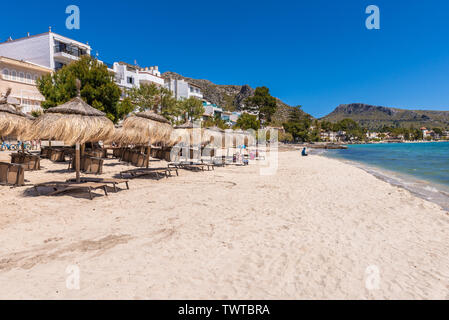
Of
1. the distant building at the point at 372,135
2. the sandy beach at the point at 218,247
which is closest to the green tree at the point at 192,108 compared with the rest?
the sandy beach at the point at 218,247

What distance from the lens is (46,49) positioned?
32.9m

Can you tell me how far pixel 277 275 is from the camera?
3.42 m

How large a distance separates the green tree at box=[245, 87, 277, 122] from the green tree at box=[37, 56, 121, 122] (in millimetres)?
45338

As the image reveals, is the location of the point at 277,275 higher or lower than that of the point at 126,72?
lower

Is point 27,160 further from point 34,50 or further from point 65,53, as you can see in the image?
point 34,50

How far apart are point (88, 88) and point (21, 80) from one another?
18.1 m

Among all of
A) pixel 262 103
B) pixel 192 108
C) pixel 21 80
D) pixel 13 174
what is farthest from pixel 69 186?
pixel 262 103

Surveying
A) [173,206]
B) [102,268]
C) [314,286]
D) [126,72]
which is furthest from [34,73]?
[314,286]

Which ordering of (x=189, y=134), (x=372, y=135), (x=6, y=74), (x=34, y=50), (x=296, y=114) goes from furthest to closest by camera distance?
(x=372, y=135) → (x=296, y=114) → (x=34, y=50) → (x=6, y=74) → (x=189, y=134)

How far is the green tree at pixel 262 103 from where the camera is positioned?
6056 centimetres

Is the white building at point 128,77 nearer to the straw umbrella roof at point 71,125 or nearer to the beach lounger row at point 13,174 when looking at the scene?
the beach lounger row at point 13,174

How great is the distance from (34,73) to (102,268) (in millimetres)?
36943

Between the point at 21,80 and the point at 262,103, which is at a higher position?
the point at 262,103

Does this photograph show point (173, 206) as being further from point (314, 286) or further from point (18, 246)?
point (314, 286)
